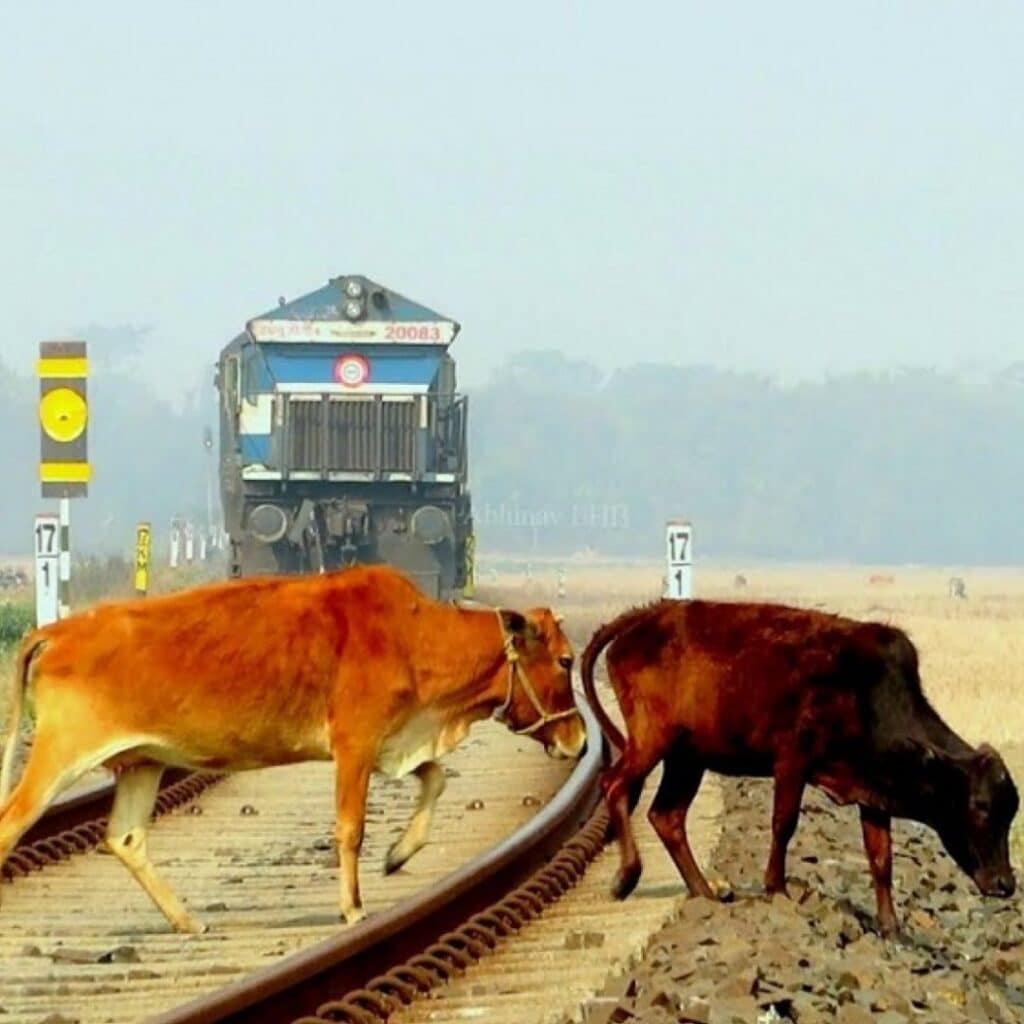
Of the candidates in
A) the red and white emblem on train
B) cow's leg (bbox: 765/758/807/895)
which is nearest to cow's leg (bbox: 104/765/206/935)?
cow's leg (bbox: 765/758/807/895)

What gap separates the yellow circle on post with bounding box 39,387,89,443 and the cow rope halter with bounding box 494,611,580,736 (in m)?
12.8

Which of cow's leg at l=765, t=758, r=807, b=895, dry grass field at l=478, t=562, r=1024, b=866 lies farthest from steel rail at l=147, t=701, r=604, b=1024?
dry grass field at l=478, t=562, r=1024, b=866

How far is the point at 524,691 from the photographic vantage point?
10.6 metres

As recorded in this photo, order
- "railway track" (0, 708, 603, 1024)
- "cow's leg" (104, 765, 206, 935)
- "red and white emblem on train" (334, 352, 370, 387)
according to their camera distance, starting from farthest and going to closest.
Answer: "red and white emblem on train" (334, 352, 370, 387) < "cow's leg" (104, 765, 206, 935) < "railway track" (0, 708, 603, 1024)

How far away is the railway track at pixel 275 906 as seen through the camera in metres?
8.28

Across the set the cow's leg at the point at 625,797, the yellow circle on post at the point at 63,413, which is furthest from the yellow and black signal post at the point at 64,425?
the cow's leg at the point at 625,797

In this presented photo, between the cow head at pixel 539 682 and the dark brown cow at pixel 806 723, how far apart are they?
314 mm

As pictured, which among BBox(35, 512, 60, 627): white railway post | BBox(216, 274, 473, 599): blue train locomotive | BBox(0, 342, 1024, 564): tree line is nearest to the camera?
BBox(35, 512, 60, 627): white railway post

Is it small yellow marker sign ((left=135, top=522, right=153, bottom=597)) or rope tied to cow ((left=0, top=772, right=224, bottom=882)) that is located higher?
rope tied to cow ((left=0, top=772, right=224, bottom=882))

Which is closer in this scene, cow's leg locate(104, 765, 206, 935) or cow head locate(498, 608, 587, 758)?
cow's leg locate(104, 765, 206, 935)

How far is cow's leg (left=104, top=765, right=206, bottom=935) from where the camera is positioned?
397 inches

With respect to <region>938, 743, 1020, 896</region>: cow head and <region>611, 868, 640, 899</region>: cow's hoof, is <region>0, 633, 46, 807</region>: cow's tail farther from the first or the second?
<region>938, 743, 1020, 896</region>: cow head

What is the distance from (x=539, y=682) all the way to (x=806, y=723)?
1182 millimetres

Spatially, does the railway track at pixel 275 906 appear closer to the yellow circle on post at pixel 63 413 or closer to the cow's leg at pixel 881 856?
the cow's leg at pixel 881 856
